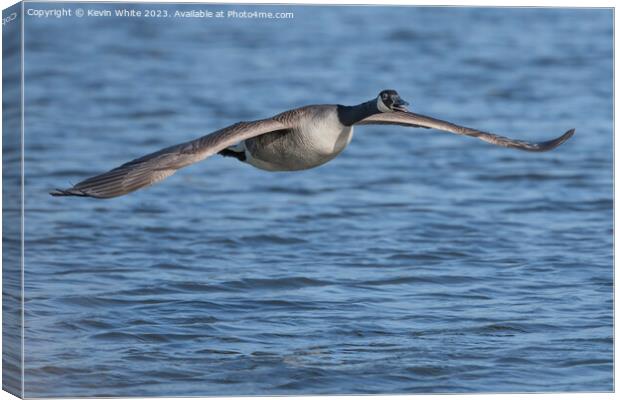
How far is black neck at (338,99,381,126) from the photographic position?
1074cm

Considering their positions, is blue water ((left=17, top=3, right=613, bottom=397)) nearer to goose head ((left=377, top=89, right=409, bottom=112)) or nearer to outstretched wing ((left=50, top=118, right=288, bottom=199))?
outstretched wing ((left=50, top=118, right=288, bottom=199))

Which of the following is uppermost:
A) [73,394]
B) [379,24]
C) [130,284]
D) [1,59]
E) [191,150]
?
[379,24]

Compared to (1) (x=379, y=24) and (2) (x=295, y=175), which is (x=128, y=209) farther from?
(1) (x=379, y=24)

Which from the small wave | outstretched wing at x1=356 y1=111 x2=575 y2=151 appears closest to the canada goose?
outstretched wing at x1=356 y1=111 x2=575 y2=151

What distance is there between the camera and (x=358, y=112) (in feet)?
35.3

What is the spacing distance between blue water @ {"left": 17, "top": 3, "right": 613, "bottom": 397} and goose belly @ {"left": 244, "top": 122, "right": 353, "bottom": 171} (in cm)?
139

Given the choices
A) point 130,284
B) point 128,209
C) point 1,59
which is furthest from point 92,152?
point 1,59

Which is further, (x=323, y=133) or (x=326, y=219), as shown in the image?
(x=326, y=219)

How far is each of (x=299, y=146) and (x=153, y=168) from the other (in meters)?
1.88

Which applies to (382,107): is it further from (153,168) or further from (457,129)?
(153,168)

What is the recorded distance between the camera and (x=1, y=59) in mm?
9578

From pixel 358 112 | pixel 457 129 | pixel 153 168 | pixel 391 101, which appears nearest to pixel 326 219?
pixel 358 112

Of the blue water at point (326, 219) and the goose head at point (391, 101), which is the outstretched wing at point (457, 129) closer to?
the goose head at point (391, 101)

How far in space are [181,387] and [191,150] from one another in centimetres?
179
